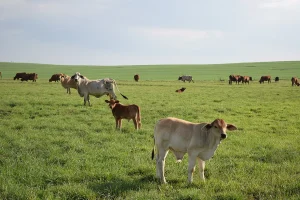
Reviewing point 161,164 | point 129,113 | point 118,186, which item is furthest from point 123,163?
point 129,113

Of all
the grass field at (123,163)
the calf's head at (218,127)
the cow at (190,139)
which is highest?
the calf's head at (218,127)

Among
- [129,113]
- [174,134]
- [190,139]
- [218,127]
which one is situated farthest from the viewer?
[129,113]

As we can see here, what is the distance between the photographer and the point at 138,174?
24.9 ft

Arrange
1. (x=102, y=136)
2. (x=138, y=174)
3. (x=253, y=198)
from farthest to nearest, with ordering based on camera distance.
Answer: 1. (x=102, y=136)
2. (x=138, y=174)
3. (x=253, y=198)

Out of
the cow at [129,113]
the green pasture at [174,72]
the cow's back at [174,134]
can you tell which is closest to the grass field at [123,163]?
the cow at [129,113]

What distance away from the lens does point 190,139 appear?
6.80 metres

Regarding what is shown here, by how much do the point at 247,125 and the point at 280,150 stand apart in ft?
15.1

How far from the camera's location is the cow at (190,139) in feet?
21.7

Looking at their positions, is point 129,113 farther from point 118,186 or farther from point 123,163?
point 118,186

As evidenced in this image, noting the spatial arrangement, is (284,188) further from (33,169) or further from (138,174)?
(33,169)

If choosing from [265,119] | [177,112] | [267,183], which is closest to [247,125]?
[265,119]

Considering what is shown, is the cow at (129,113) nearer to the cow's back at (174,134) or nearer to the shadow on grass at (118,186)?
the cow's back at (174,134)

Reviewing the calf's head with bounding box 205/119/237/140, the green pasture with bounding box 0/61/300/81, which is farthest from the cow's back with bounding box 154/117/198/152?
the green pasture with bounding box 0/61/300/81

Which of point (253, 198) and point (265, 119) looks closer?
point (253, 198)
